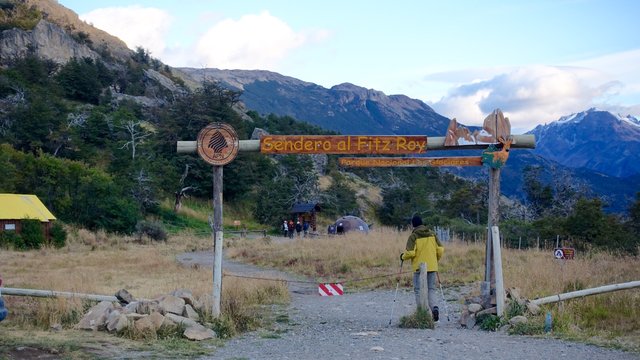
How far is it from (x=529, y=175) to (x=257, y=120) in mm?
45691

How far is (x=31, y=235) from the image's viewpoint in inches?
1339

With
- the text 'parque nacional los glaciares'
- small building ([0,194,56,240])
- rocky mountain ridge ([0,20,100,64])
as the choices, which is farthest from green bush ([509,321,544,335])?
rocky mountain ridge ([0,20,100,64])

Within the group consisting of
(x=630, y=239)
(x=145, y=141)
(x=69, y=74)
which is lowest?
(x=630, y=239)

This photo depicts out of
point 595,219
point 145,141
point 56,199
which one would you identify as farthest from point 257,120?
point 595,219

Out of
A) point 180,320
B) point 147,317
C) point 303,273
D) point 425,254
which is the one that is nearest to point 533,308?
point 425,254

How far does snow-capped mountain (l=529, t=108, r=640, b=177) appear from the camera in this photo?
412 feet

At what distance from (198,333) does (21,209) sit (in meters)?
28.1

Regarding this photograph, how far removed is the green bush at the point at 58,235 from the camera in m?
35.1

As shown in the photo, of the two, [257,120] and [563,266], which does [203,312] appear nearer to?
[563,266]

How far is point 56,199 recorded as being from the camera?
4338 cm

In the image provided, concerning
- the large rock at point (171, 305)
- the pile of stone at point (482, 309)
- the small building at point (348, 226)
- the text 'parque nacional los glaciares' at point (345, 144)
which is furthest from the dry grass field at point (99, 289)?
the small building at point (348, 226)

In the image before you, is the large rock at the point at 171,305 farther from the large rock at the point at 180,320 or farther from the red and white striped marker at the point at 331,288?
the red and white striped marker at the point at 331,288

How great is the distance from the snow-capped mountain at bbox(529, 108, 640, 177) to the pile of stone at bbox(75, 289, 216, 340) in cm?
11596

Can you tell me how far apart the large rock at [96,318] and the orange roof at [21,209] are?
25.7 meters
